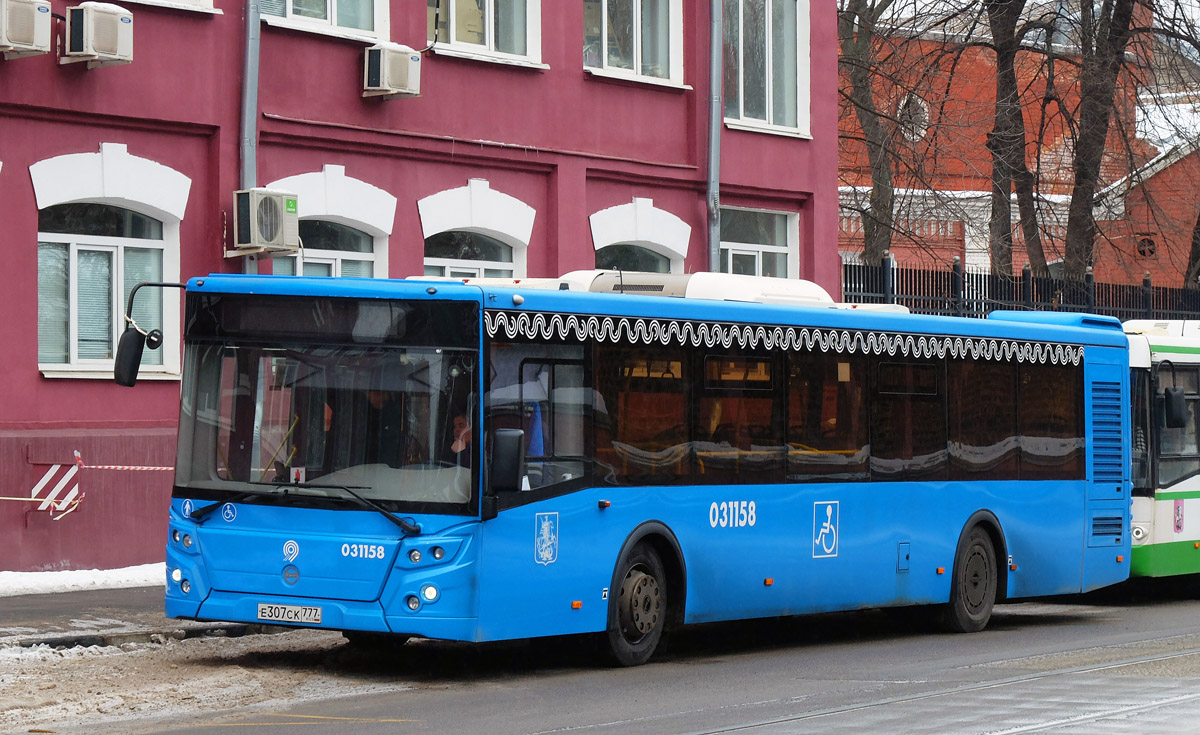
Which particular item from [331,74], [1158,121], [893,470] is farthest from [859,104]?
[893,470]

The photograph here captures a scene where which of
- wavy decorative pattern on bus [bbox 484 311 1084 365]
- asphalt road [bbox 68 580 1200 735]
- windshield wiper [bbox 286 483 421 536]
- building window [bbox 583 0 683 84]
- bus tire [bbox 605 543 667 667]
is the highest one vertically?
building window [bbox 583 0 683 84]

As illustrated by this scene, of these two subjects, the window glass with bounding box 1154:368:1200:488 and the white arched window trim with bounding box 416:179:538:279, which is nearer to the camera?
the window glass with bounding box 1154:368:1200:488

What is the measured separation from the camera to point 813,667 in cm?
1280

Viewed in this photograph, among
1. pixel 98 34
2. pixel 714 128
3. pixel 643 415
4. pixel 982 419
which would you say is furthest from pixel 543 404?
pixel 714 128

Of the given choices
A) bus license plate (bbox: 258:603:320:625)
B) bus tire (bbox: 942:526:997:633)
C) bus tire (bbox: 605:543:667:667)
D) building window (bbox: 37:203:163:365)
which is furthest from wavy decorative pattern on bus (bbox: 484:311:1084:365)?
building window (bbox: 37:203:163:365)

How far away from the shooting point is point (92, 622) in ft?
43.9

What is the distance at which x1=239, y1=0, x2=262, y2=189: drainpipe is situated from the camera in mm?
18141

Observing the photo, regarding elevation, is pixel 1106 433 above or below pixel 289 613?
above

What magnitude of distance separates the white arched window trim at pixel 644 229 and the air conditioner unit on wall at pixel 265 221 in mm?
5003

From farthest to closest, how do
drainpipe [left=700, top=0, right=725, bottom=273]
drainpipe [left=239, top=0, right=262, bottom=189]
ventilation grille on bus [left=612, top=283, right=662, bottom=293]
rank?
1. drainpipe [left=700, top=0, right=725, bottom=273]
2. drainpipe [left=239, top=0, right=262, bottom=189]
3. ventilation grille on bus [left=612, top=283, right=662, bottom=293]

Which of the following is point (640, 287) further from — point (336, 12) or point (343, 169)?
point (336, 12)

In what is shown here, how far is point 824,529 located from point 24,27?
820 centimetres

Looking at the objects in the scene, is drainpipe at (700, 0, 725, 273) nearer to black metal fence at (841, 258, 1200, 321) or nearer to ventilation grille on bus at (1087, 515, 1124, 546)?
black metal fence at (841, 258, 1200, 321)

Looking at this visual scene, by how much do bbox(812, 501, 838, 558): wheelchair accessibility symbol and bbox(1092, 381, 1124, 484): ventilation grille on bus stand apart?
4.11 metres
